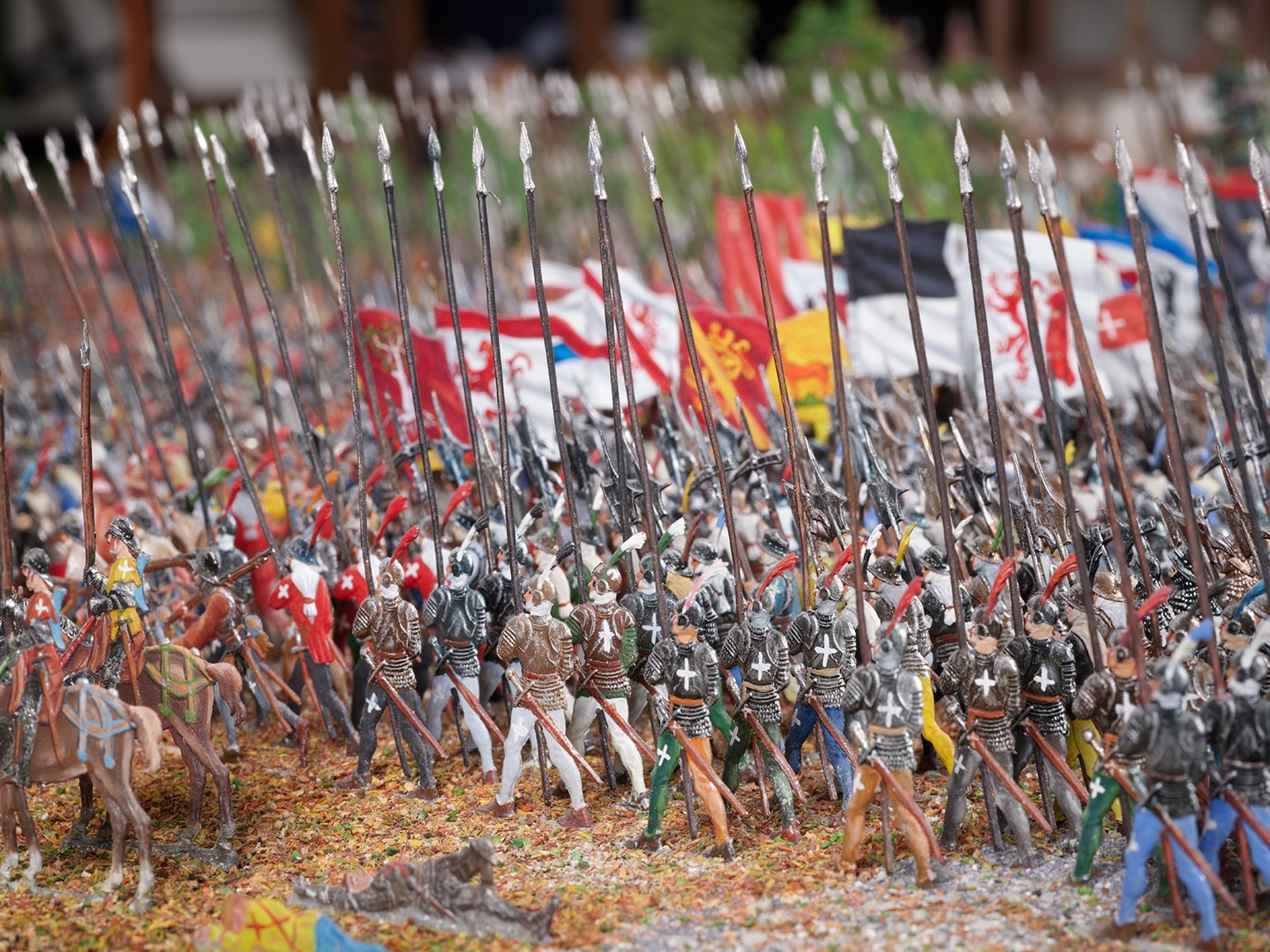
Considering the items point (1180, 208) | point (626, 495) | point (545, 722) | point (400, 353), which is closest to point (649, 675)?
→ point (545, 722)

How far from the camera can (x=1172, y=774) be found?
359 inches

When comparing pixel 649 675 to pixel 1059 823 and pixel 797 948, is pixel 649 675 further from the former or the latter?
pixel 1059 823

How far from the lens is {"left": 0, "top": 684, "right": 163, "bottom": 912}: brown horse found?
10.5 meters

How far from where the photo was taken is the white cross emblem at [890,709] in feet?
33.2

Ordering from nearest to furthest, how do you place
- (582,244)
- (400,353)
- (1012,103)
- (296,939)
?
(296,939) → (400,353) → (582,244) → (1012,103)

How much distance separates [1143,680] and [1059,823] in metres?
1.86

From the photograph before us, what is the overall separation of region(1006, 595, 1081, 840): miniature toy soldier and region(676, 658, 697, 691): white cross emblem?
2294 millimetres

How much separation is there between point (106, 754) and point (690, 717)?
13.9 feet

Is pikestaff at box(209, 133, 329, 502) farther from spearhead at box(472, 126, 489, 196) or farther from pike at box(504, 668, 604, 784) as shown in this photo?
pike at box(504, 668, 604, 784)

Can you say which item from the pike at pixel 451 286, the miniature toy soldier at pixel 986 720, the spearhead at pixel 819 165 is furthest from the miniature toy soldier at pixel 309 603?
the spearhead at pixel 819 165

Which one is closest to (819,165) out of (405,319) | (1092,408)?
(1092,408)

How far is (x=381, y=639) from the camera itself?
11773 mm

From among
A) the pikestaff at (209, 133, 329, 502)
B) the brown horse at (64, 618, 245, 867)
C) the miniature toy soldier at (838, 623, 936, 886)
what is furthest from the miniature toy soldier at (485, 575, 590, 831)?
the pikestaff at (209, 133, 329, 502)

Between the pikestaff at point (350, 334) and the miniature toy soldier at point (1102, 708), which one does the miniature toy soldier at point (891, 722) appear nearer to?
the miniature toy soldier at point (1102, 708)
